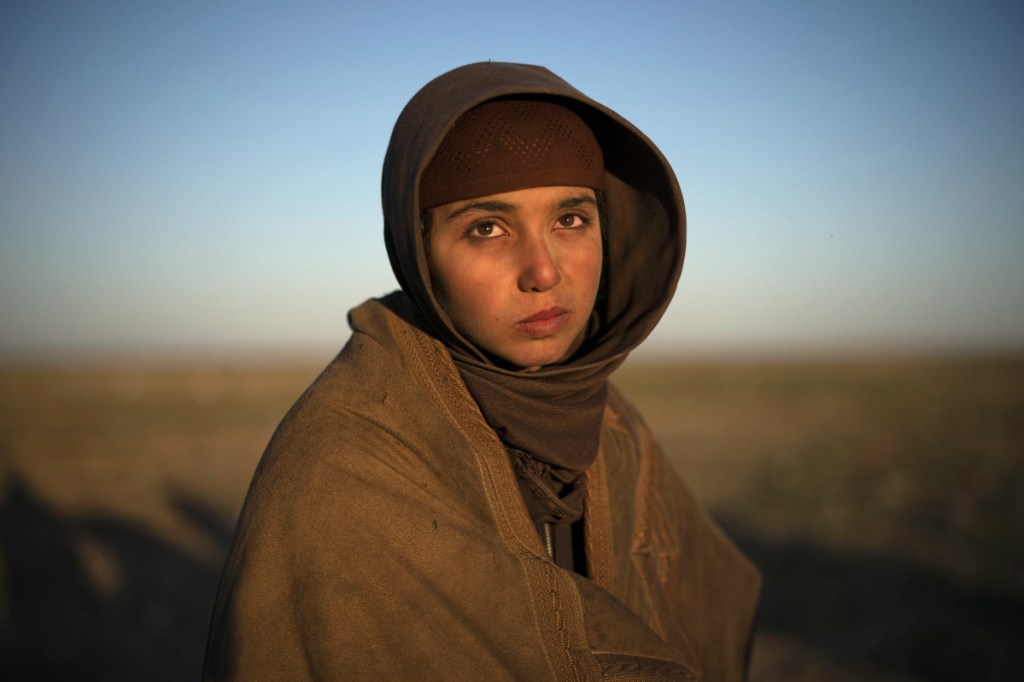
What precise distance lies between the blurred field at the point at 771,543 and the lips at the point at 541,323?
4.65 meters

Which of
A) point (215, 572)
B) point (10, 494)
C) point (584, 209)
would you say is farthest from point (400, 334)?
point (10, 494)

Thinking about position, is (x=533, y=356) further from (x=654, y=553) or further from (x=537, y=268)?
(x=654, y=553)

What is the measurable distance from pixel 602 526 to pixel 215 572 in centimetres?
706

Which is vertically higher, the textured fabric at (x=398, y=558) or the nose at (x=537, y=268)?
the nose at (x=537, y=268)

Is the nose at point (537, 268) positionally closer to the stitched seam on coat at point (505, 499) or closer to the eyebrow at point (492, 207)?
the eyebrow at point (492, 207)

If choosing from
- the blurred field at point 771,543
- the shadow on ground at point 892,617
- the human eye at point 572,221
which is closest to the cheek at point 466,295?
the human eye at point 572,221

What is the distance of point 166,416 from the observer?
25906mm

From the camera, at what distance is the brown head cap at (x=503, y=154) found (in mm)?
2035

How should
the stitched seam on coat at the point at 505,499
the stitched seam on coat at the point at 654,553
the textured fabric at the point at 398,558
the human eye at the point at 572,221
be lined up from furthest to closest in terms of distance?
the stitched seam on coat at the point at 654,553 → the human eye at the point at 572,221 → the stitched seam on coat at the point at 505,499 → the textured fabric at the point at 398,558

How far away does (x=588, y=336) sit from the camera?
268cm

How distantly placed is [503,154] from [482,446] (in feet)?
2.50

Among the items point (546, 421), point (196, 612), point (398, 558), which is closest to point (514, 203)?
point (546, 421)

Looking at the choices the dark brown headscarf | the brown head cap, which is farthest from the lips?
the brown head cap

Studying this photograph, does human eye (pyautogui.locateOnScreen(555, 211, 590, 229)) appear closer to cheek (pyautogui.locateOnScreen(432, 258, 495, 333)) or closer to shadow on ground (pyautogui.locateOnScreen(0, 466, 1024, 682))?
cheek (pyautogui.locateOnScreen(432, 258, 495, 333))
